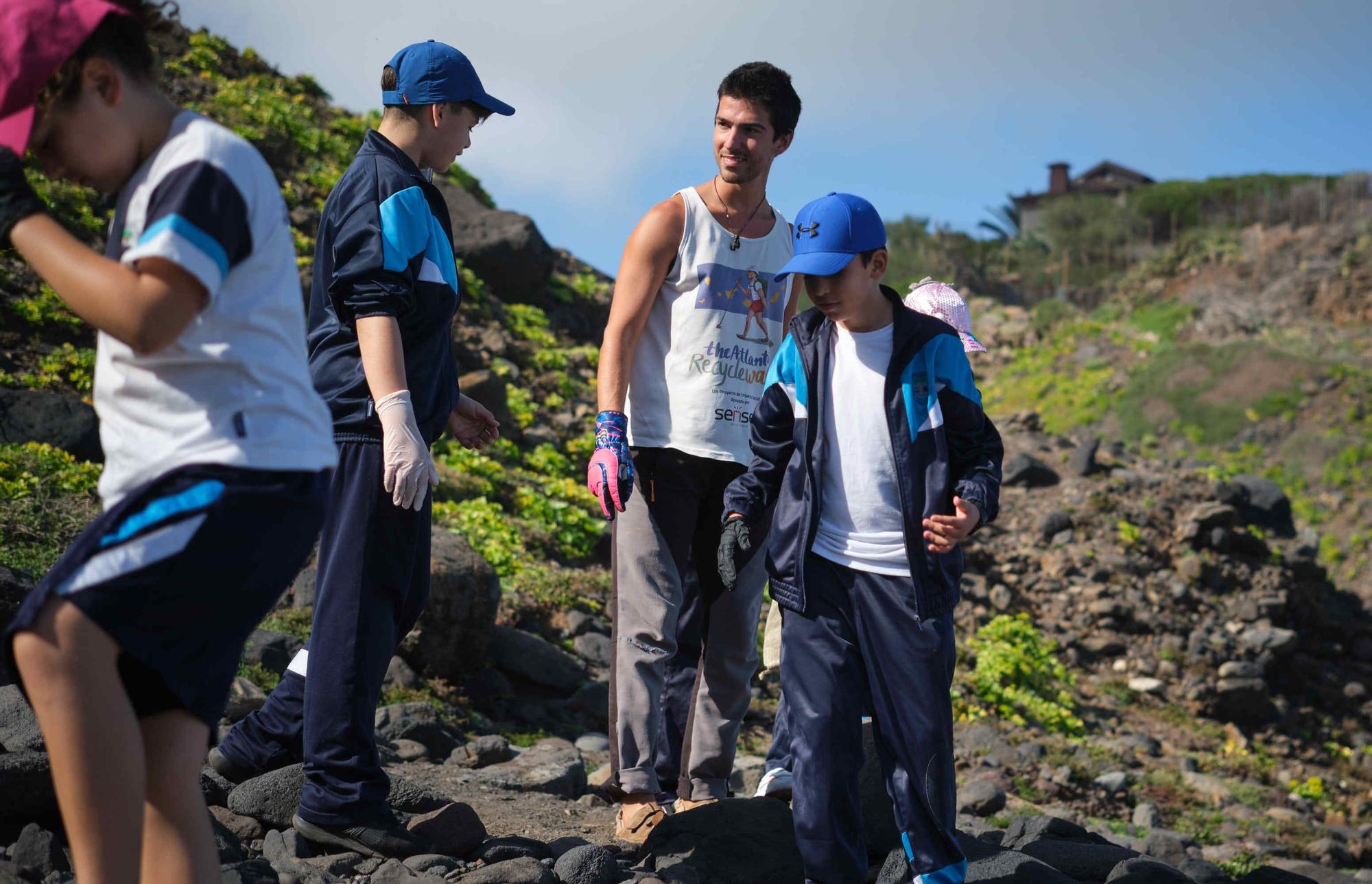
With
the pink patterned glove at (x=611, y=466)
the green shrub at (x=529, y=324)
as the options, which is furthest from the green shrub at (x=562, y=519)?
the pink patterned glove at (x=611, y=466)

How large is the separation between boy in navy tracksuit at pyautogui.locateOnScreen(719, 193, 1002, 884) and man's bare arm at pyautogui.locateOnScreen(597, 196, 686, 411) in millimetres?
661

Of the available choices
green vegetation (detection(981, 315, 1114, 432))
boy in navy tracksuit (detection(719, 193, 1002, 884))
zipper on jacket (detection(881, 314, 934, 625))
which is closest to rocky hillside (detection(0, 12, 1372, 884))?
boy in navy tracksuit (detection(719, 193, 1002, 884))

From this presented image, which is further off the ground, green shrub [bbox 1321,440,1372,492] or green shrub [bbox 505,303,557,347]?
green shrub [bbox 505,303,557,347]

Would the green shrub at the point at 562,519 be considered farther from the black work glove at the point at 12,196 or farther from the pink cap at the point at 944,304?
the black work glove at the point at 12,196

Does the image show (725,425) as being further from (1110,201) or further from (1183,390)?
(1110,201)

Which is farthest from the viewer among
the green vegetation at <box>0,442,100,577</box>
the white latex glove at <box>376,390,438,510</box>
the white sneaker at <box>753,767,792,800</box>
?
the green vegetation at <box>0,442,100,577</box>

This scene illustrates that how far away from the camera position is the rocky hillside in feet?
11.6

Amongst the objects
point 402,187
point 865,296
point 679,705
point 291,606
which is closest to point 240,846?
point 679,705

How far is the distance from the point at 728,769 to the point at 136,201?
277 centimetres

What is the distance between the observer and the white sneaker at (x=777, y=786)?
4.08m

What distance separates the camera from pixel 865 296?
3303 millimetres

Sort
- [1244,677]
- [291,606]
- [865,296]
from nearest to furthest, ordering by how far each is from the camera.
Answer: [865,296] → [291,606] → [1244,677]

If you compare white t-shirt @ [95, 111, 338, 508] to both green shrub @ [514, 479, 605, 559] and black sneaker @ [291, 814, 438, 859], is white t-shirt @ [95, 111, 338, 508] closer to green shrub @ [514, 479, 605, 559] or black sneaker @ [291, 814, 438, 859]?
black sneaker @ [291, 814, 438, 859]

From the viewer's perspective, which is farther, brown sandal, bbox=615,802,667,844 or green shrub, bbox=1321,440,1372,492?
green shrub, bbox=1321,440,1372,492
